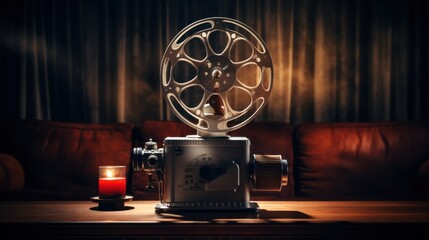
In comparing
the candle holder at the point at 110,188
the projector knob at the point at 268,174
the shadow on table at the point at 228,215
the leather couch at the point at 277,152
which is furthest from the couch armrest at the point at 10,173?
the projector knob at the point at 268,174

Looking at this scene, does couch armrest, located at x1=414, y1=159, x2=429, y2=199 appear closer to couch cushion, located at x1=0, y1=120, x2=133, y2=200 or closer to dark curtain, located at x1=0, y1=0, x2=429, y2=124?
dark curtain, located at x1=0, y1=0, x2=429, y2=124

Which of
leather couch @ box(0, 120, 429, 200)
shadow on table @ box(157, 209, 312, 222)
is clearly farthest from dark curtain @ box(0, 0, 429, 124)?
shadow on table @ box(157, 209, 312, 222)

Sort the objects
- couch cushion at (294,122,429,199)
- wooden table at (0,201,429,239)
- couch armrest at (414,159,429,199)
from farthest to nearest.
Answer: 1. couch cushion at (294,122,429,199)
2. couch armrest at (414,159,429,199)
3. wooden table at (0,201,429,239)

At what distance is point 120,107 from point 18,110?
24.1 inches

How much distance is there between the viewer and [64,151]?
2908mm

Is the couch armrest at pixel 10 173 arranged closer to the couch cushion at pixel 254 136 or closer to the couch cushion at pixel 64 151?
the couch cushion at pixel 64 151

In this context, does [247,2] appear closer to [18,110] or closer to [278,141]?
[278,141]

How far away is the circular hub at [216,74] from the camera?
1.75 m

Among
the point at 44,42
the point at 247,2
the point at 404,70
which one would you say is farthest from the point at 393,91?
the point at 44,42

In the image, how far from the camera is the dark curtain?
3.32 metres

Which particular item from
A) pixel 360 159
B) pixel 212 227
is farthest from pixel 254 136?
pixel 212 227

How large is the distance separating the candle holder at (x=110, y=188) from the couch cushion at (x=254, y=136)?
1044 millimetres

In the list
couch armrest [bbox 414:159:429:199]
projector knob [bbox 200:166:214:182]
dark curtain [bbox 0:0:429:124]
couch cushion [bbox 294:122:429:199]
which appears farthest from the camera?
dark curtain [bbox 0:0:429:124]

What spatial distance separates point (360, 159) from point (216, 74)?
4.41 ft
